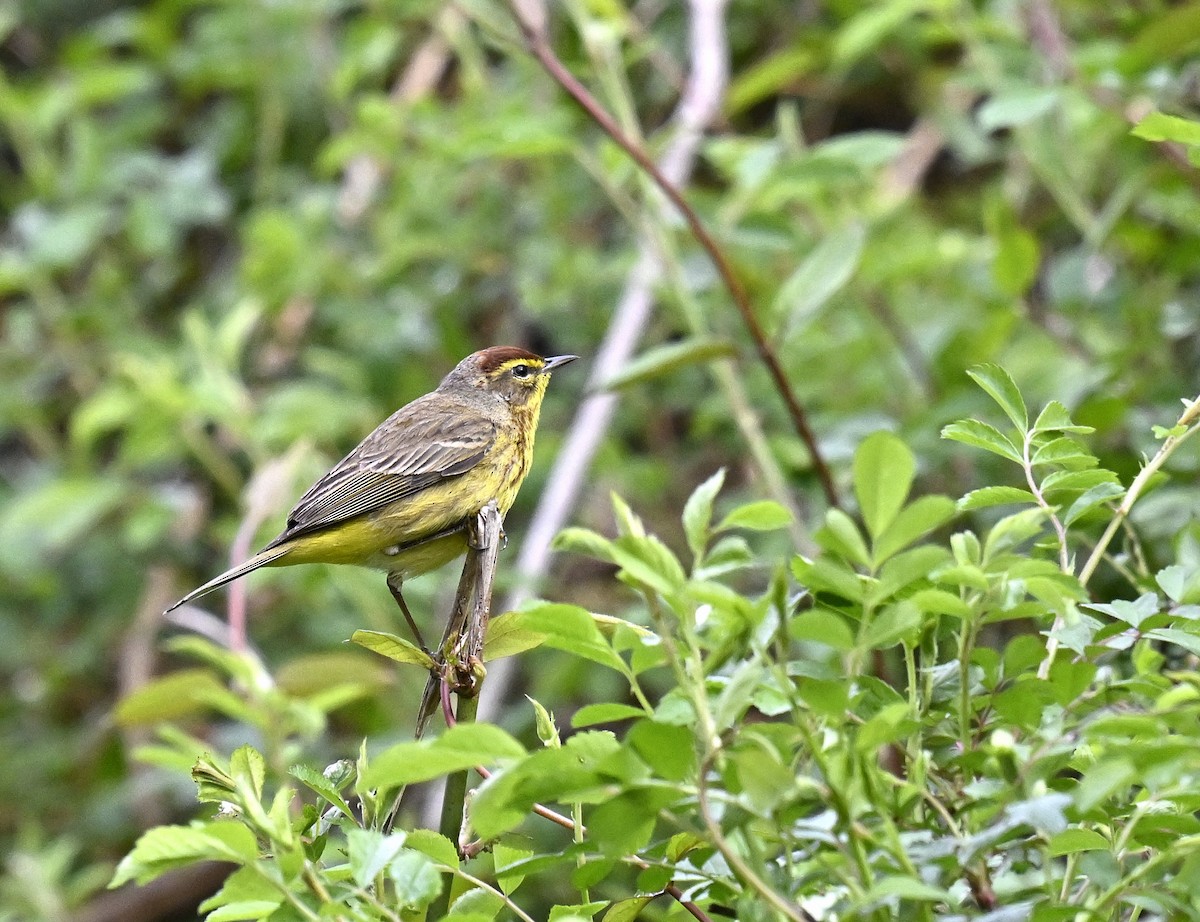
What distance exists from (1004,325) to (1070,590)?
2.59m

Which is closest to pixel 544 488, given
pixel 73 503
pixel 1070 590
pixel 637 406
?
pixel 637 406

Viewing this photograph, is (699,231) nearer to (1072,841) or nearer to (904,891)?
(1072,841)

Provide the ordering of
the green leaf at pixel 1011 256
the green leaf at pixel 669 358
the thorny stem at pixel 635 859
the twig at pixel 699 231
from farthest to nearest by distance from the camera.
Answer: the green leaf at pixel 1011 256
the twig at pixel 699 231
the green leaf at pixel 669 358
the thorny stem at pixel 635 859

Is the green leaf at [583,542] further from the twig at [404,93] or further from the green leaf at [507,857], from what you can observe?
Result: the twig at [404,93]

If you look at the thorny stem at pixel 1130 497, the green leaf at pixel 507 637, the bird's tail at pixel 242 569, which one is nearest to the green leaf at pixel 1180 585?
the thorny stem at pixel 1130 497

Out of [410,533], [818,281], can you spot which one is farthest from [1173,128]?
[410,533]

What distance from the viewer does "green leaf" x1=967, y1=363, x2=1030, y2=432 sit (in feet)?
5.01

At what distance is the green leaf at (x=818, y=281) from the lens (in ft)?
10.2

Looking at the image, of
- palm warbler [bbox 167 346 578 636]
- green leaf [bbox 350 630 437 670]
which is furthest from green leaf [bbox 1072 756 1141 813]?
palm warbler [bbox 167 346 578 636]

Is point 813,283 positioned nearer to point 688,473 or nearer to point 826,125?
point 688,473

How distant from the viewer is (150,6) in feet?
24.0

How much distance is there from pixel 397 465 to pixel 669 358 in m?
1.16

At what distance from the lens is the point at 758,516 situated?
1.25 meters

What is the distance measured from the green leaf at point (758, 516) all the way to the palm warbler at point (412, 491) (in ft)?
7.33
